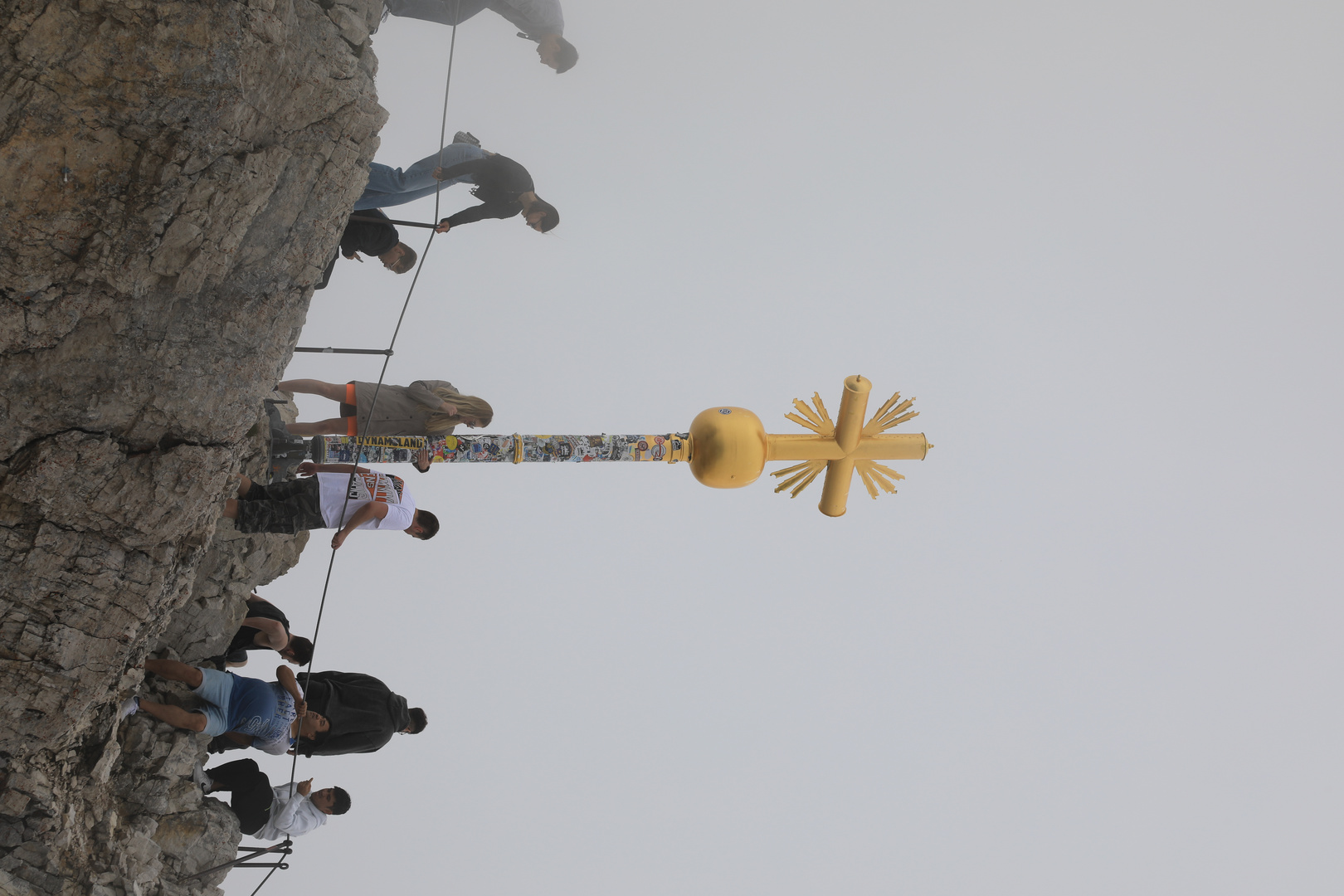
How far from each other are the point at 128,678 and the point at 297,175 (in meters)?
2.49

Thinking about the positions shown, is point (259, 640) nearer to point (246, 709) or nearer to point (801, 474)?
point (246, 709)

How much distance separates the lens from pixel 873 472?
19.4 feet

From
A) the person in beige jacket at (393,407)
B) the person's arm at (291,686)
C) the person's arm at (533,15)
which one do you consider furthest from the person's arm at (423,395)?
the person's arm at (533,15)

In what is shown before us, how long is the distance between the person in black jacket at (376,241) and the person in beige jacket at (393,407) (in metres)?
0.70

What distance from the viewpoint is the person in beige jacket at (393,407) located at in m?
5.52

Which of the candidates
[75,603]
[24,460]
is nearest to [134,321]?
[24,460]

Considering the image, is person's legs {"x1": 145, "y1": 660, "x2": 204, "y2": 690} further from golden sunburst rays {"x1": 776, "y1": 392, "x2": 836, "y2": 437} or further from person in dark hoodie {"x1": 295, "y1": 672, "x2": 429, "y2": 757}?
golden sunburst rays {"x1": 776, "y1": 392, "x2": 836, "y2": 437}

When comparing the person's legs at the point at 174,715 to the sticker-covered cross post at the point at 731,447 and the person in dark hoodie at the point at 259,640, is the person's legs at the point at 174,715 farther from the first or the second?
the sticker-covered cross post at the point at 731,447

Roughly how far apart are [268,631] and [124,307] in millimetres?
2528

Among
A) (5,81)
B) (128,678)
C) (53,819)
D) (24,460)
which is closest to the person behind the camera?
(5,81)

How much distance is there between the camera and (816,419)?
5727mm

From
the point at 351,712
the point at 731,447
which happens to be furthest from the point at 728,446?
the point at 351,712

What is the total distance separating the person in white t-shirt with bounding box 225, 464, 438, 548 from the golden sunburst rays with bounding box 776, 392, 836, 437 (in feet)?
8.10

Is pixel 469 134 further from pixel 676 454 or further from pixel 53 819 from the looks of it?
pixel 53 819
